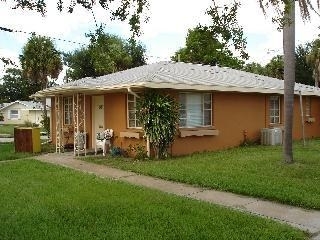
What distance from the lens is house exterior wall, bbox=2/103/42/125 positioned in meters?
60.1

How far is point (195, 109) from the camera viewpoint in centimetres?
1600

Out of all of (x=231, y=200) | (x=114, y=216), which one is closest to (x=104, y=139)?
(x=231, y=200)

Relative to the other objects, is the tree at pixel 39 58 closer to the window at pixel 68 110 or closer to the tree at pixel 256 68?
the window at pixel 68 110

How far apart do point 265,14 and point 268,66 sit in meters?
36.4

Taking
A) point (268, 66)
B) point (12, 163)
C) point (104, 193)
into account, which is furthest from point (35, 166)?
point (268, 66)

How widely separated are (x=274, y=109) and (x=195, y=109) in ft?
20.7

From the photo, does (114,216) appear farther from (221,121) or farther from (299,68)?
(299,68)

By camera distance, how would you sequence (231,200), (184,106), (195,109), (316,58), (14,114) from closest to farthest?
(231,200)
(184,106)
(195,109)
(316,58)
(14,114)

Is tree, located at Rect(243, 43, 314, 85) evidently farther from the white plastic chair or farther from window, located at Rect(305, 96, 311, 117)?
the white plastic chair

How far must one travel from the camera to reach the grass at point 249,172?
846 cm

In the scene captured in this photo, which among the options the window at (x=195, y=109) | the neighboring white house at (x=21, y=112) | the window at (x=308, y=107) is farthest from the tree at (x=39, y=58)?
the neighboring white house at (x=21, y=112)

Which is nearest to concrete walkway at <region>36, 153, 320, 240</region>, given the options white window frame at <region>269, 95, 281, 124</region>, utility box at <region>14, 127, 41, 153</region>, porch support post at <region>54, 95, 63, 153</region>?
porch support post at <region>54, 95, 63, 153</region>

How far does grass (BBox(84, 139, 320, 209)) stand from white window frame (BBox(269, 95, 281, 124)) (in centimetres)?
497

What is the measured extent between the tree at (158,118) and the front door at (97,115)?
3198 millimetres
